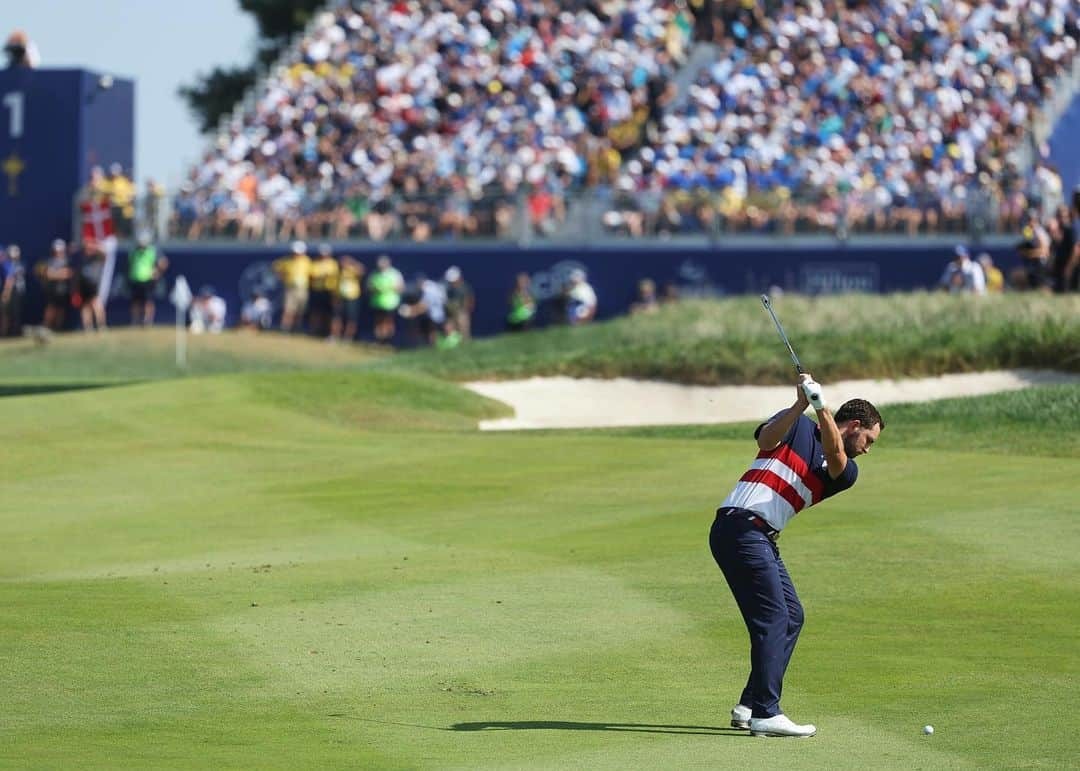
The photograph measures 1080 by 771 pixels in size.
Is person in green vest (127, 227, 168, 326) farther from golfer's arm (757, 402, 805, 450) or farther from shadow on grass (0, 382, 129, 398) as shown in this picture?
golfer's arm (757, 402, 805, 450)

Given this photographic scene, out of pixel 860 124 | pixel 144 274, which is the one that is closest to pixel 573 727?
pixel 860 124

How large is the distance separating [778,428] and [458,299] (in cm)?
3224

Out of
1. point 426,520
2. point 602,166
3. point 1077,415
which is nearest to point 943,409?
point 1077,415

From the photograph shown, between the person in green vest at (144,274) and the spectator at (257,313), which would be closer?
the person in green vest at (144,274)

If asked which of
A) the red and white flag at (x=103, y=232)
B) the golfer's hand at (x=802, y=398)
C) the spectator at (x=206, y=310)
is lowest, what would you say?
the spectator at (x=206, y=310)

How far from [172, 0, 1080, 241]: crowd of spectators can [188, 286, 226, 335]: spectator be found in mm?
1358

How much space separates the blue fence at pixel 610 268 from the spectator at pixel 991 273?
0.15 metres

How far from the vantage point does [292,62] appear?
47.4 meters

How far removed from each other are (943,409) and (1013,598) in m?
10.8

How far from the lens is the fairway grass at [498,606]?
1009cm

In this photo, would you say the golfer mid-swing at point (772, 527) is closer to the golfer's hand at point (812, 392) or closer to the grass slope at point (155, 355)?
the golfer's hand at point (812, 392)

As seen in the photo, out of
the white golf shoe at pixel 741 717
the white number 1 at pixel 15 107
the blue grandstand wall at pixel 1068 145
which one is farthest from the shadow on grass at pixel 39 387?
the white golf shoe at pixel 741 717

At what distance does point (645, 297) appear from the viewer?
134 feet

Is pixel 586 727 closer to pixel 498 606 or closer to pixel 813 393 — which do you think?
pixel 813 393
